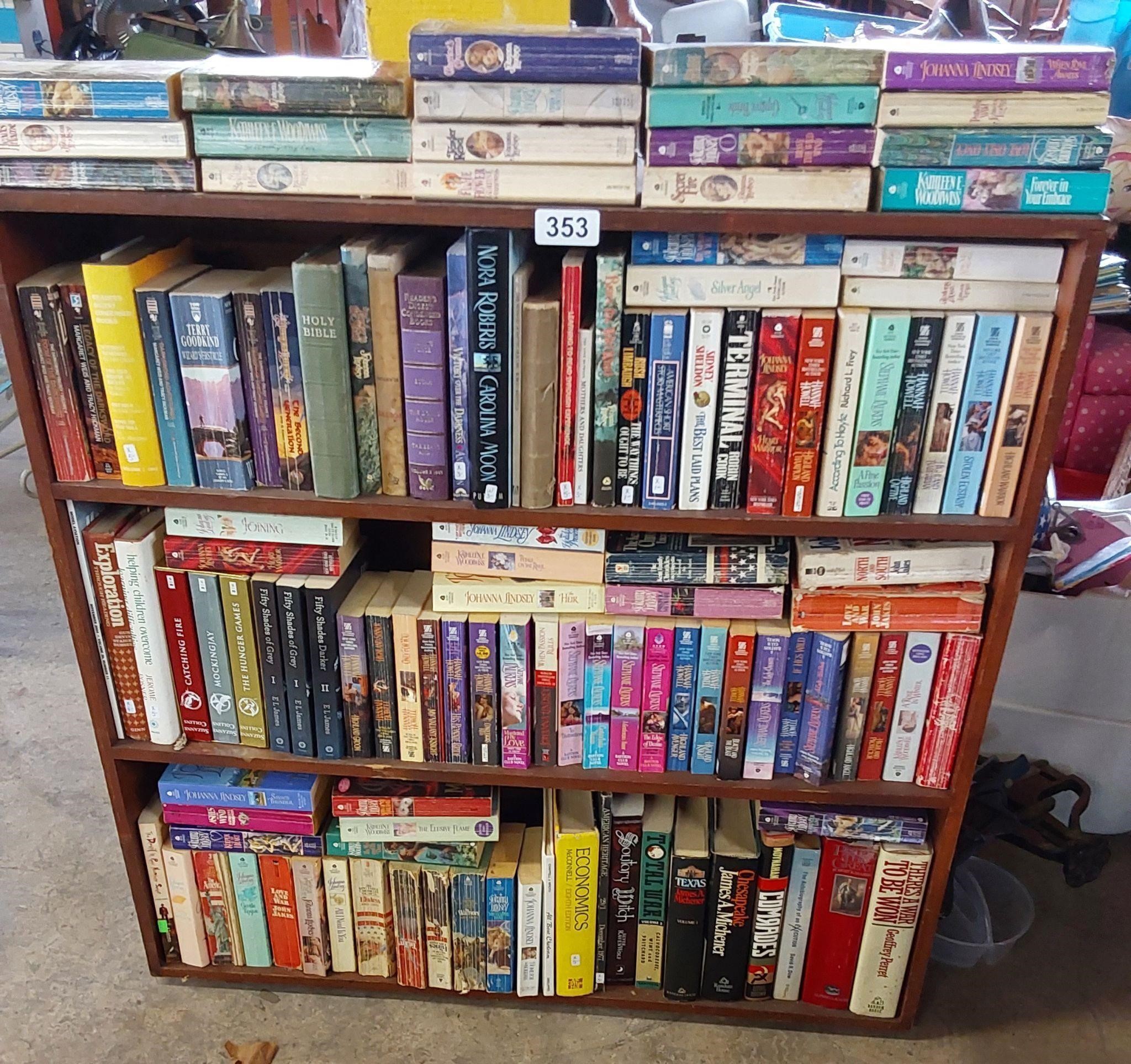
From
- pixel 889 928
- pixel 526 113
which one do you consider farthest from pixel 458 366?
pixel 889 928

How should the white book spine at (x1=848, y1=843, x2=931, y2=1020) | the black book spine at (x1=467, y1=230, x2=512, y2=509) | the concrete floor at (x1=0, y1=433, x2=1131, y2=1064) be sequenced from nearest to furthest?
the black book spine at (x1=467, y1=230, x2=512, y2=509) → the white book spine at (x1=848, y1=843, x2=931, y2=1020) → the concrete floor at (x1=0, y1=433, x2=1131, y2=1064)

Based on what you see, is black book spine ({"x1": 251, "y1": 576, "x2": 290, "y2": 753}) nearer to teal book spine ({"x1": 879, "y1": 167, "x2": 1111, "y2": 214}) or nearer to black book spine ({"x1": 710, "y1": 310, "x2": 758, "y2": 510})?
black book spine ({"x1": 710, "y1": 310, "x2": 758, "y2": 510})

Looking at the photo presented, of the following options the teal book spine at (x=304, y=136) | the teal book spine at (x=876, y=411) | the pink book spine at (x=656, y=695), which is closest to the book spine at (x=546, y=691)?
the pink book spine at (x=656, y=695)

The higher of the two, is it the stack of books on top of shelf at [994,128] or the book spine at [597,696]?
the stack of books on top of shelf at [994,128]

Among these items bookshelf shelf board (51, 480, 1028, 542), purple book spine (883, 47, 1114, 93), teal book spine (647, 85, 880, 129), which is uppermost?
purple book spine (883, 47, 1114, 93)

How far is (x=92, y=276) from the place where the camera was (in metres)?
1.21

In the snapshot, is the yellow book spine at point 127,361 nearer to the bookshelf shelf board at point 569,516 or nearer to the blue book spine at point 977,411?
the bookshelf shelf board at point 569,516

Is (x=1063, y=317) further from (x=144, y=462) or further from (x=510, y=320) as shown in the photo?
(x=144, y=462)

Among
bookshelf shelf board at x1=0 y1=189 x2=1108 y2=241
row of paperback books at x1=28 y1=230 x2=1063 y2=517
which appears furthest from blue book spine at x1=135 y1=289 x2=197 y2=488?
bookshelf shelf board at x1=0 y1=189 x2=1108 y2=241

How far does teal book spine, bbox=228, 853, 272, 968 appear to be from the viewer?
1.61m

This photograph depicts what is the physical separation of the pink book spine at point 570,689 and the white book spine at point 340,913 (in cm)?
41

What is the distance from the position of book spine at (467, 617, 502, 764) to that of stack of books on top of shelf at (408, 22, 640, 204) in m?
0.59

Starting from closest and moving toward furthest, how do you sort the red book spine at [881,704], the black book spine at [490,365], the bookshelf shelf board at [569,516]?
the black book spine at [490,365]
the bookshelf shelf board at [569,516]
the red book spine at [881,704]

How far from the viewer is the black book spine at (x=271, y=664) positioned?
4.59 ft
